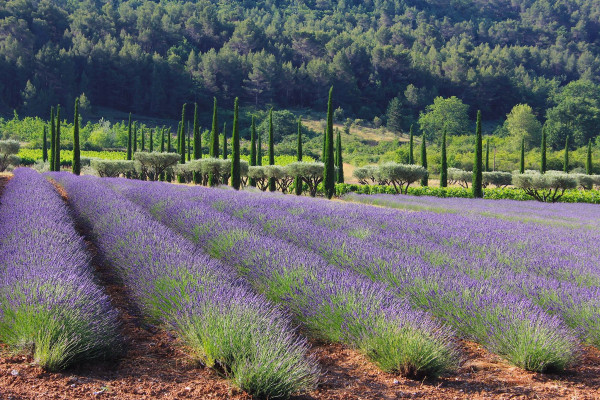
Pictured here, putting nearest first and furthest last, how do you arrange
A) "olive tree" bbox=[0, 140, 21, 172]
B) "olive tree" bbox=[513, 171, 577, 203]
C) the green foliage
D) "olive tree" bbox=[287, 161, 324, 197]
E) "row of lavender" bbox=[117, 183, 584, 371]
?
"row of lavender" bbox=[117, 183, 584, 371]
"olive tree" bbox=[513, 171, 577, 203]
"olive tree" bbox=[287, 161, 324, 197]
"olive tree" bbox=[0, 140, 21, 172]
the green foliage

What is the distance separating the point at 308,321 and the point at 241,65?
10626cm

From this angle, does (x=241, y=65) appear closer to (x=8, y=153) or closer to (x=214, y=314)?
(x=8, y=153)

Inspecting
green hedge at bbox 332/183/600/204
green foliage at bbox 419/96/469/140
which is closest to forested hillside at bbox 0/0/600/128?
green foliage at bbox 419/96/469/140

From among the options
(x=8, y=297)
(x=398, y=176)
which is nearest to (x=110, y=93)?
(x=398, y=176)

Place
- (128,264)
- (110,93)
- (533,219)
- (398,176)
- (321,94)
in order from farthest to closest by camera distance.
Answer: (321,94), (110,93), (398,176), (533,219), (128,264)

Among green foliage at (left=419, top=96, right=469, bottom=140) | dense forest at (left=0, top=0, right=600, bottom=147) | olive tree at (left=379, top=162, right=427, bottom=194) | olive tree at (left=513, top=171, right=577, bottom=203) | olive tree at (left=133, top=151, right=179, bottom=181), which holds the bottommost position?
olive tree at (left=513, top=171, right=577, bottom=203)

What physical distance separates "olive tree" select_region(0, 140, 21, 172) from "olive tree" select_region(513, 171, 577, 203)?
33.4 m

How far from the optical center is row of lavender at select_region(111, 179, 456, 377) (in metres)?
3.75

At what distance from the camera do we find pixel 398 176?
30203 millimetres

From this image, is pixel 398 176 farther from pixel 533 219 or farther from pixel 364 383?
pixel 364 383

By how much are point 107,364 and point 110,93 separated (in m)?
100

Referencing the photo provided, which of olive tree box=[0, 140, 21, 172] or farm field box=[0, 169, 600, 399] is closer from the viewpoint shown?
farm field box=[0, 169, 600, 399]

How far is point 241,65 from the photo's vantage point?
10656 centimetres

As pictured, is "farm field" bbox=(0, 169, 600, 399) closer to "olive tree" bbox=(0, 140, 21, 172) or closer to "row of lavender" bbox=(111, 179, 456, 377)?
"row of lavender" bbox=(111, 179, 456, 377)
